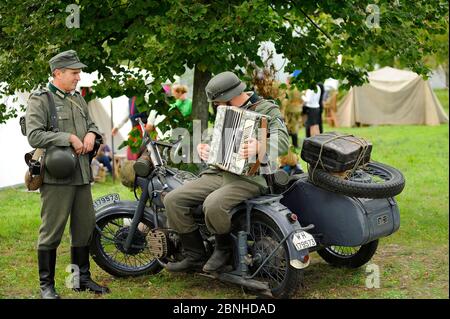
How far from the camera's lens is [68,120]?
21.1 feet

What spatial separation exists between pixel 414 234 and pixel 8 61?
16.1 ft

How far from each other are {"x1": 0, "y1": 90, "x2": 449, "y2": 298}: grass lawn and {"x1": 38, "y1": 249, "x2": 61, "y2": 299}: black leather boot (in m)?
0.16

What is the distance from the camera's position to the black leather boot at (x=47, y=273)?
20.9 ft

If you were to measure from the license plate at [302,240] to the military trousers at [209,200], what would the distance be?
1.71 ft

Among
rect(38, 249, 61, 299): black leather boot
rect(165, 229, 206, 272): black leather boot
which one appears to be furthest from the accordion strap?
rect(38, 249, 61, 299): black leather boot

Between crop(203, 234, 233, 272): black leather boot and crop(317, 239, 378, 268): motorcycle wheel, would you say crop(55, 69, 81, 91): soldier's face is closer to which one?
crop(203, 234, 233, 272): black leather boot

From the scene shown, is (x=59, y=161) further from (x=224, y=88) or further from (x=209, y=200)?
(x=224, y=88)

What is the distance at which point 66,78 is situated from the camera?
6410 millimetres

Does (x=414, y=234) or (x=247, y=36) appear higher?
(x=247, y=36)

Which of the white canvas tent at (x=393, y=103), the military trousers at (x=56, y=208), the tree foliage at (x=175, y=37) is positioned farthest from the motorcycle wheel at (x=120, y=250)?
the white canvas tent at (x=393, y=103)

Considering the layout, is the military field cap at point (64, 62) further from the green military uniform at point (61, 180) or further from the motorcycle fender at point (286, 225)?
the motorcycle fender at point (286, 225)

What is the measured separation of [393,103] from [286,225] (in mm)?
20471

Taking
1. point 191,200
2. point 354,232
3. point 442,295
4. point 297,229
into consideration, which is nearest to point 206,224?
point 191,200
